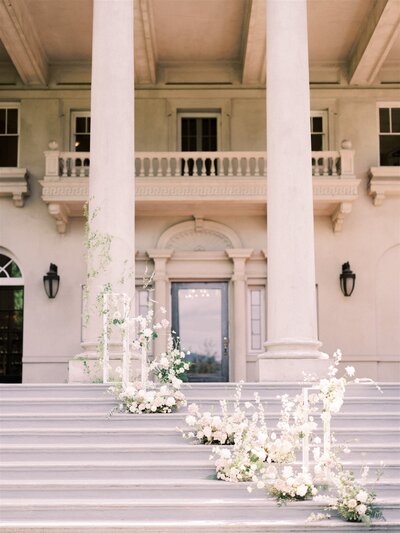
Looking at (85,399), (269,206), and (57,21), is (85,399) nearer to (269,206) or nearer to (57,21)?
(269,206)

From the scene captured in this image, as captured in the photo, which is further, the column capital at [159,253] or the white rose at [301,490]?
the column capital at [159,253]

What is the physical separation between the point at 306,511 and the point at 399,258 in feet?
45.2

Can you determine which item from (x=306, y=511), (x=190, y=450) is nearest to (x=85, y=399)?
(x=190, y=450)

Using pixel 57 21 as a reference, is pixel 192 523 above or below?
below

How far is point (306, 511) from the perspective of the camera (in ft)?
26.5

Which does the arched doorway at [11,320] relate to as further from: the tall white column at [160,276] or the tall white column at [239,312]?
the tall white column at [239,312]

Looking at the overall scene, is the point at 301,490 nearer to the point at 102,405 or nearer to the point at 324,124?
the point at 102,405

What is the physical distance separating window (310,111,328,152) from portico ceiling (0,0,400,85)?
3.95ft

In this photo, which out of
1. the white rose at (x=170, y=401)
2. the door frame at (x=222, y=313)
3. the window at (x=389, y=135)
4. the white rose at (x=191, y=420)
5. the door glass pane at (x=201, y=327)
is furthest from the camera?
the window at (x=389, y=135)

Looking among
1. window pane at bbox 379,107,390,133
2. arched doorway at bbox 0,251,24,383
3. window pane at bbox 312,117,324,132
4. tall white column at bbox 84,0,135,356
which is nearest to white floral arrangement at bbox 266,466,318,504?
tall white column at bbox 84,0,135,356

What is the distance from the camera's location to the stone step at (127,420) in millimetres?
10141

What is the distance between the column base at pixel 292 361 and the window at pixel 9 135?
11434 mm

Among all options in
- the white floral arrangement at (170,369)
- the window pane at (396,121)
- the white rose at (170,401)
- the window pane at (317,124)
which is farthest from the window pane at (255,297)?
the white rose at (170,401)

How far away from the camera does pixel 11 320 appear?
68.7ft
